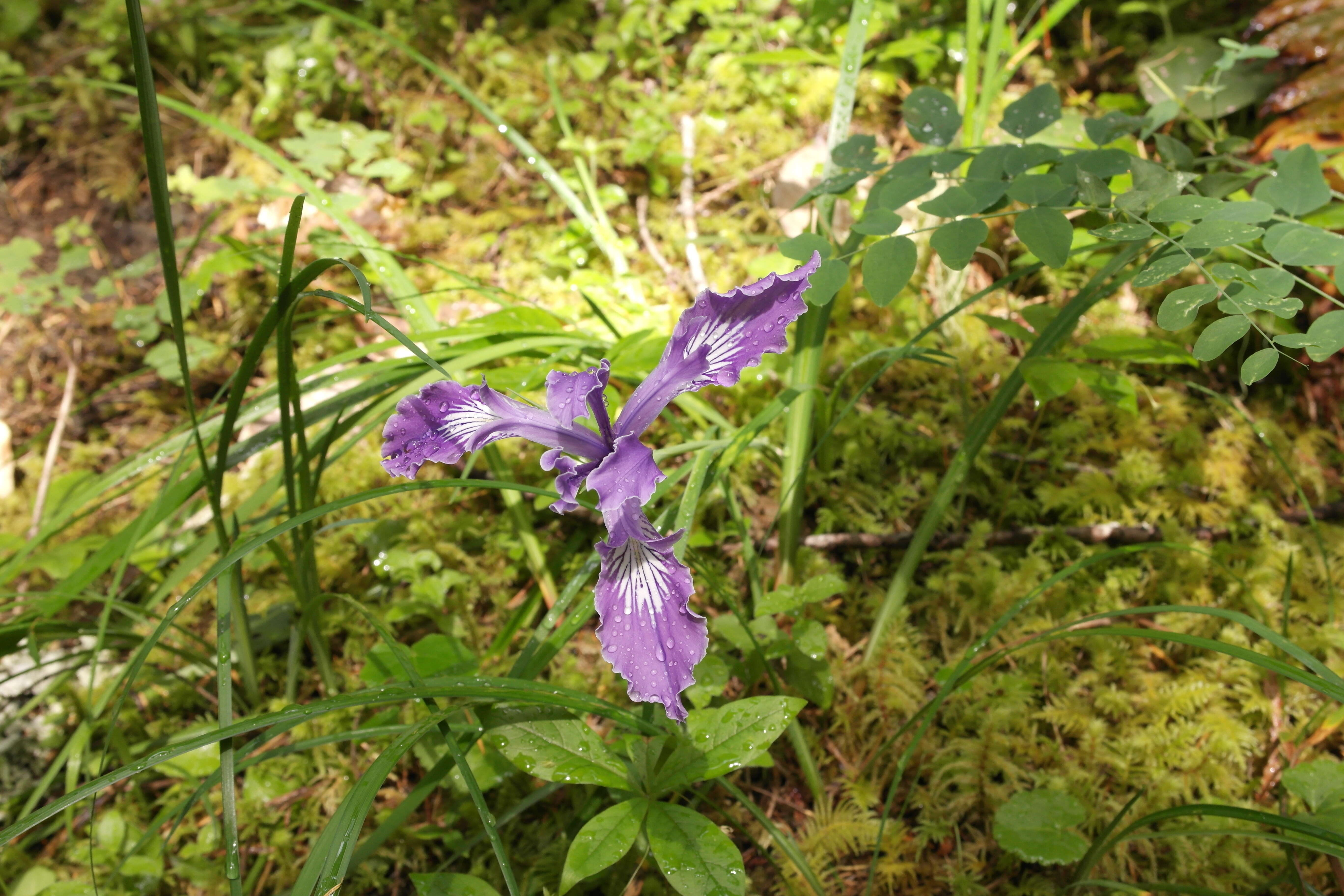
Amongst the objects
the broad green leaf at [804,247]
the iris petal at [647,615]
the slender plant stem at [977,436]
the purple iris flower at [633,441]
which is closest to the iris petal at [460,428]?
the purple iris flower at [633,441]

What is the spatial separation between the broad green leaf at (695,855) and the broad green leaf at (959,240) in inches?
46.1

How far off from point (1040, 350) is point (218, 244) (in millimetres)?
3585

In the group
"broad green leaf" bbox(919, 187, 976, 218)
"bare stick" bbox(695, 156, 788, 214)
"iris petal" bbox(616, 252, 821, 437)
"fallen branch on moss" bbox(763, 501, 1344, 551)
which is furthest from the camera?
"bare stick" bbox(695, 156, 788, 214)

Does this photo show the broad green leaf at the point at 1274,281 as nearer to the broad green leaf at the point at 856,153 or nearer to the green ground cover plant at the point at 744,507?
the green ground cover plant at the point at 744,507

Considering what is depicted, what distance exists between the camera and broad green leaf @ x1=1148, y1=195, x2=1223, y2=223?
4.91ft

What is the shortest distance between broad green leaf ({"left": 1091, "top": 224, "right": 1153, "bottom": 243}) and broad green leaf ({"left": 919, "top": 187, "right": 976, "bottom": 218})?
0.27m

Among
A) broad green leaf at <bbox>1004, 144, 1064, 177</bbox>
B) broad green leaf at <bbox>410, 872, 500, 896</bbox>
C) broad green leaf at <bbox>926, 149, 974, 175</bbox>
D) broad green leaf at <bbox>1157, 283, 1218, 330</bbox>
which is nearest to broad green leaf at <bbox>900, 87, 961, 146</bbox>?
broad green leaf at <bbox>926, 149, 974, 175</bbox>

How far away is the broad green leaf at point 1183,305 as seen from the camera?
1379 millimetres

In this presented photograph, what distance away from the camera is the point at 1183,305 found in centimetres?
141

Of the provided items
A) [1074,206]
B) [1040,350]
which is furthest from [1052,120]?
[1040,350]

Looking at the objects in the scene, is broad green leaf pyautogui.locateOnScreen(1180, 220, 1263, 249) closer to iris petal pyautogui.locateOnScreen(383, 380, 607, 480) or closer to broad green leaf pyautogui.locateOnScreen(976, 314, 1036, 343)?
broad green leaf pyautogui.locateOnScreen(976, 314, 1036, 343)

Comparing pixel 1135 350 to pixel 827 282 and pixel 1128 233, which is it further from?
pixel 827 282

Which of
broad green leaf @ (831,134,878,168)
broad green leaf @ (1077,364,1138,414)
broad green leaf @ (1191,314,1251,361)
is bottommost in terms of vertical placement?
broad green leaf @ (1077,364,1138,414)

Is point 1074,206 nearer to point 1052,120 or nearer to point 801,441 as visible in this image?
point 1052,120
